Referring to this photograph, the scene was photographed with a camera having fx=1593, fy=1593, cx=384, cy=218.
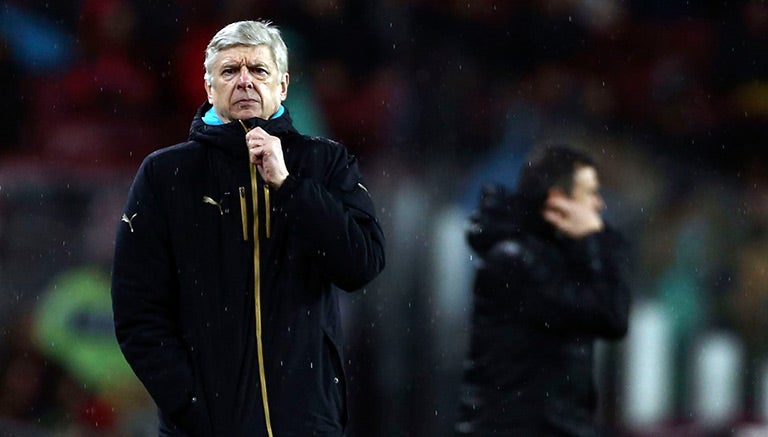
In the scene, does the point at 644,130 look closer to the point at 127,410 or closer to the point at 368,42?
the point at 368,42

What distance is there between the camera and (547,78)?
866cm

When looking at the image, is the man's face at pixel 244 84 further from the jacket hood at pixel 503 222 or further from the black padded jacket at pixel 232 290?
the jacket hood at pixel 503 222

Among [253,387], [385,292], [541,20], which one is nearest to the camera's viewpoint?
[253,387]

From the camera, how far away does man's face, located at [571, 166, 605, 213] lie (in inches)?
208

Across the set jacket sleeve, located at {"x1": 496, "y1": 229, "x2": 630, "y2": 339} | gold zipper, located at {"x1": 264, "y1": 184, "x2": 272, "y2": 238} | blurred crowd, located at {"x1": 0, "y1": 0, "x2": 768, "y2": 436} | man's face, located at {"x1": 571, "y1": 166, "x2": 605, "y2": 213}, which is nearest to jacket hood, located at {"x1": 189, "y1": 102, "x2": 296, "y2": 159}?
gold zipper, located at {"x1": 264, "y1": 184, "x2": 272, "y2": 238}

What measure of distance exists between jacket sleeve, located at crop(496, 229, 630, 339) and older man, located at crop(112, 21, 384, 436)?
1387 millimetres

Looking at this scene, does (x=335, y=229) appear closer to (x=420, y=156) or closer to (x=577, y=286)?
(x=577, y=286)

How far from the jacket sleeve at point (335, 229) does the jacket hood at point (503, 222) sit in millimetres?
1496

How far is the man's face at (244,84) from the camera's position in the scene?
3799mm

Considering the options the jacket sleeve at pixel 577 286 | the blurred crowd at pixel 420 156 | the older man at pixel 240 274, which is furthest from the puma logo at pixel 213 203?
the blurred crowd at pixel 420 156

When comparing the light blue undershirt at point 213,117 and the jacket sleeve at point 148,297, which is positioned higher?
the light blue undershirt at point 213,117

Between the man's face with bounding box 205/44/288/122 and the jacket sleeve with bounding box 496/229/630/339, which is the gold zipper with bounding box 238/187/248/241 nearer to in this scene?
the man's face with bounding box 205/44/288/122

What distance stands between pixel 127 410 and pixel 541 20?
3.26 m

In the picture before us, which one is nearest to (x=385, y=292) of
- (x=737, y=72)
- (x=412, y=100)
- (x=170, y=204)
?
(x=412, y=100)
